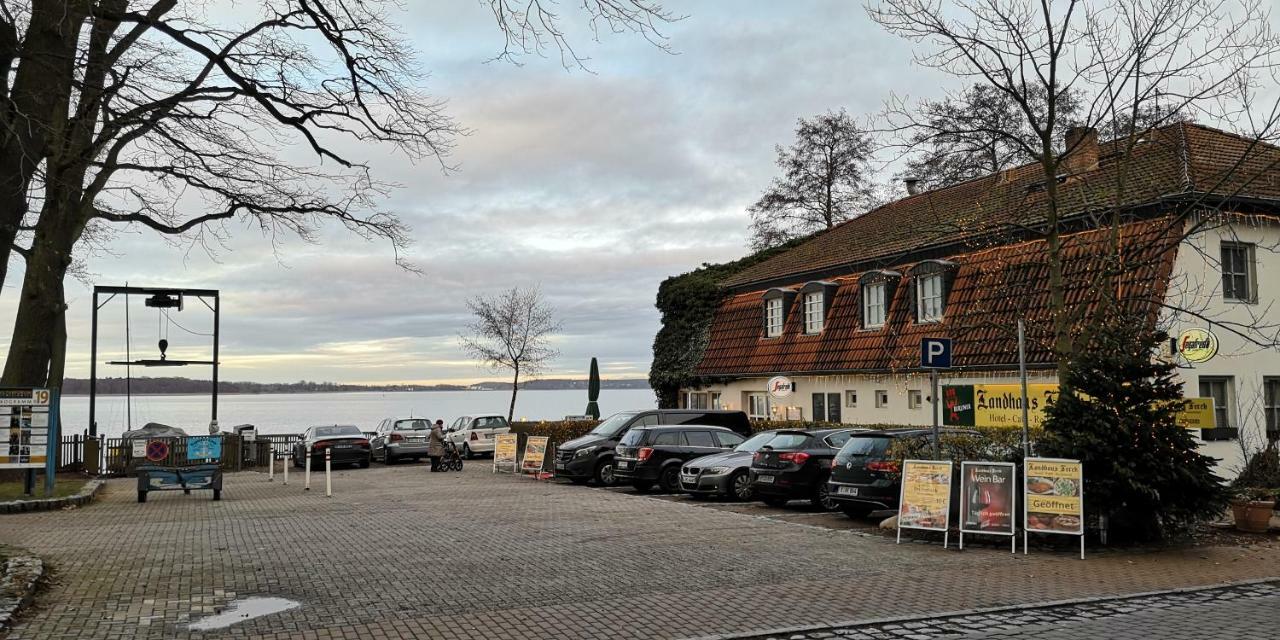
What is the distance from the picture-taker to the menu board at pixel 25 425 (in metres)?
16.8

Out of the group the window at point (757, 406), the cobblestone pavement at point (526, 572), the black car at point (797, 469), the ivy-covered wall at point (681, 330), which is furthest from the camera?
the ivy-covered wall at point (681, 330)

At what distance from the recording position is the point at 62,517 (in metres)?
16.1

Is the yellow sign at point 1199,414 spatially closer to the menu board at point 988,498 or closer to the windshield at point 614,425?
the menu board at point 988,498

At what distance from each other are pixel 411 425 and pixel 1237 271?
26365 mm

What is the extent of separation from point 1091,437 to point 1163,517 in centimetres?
142

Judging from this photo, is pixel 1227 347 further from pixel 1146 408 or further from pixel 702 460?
pixel 702 460

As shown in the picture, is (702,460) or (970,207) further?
(970,207)

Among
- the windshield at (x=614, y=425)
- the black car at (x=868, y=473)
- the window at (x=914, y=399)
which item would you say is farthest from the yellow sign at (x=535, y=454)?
the black car at (x=868, y=473)

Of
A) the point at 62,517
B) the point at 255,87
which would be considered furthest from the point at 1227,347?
the point at 62,517

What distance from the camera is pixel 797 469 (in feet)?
56.5

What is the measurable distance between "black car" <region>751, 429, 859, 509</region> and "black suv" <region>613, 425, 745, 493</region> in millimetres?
3519

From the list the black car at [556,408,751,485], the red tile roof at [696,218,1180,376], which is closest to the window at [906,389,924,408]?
the red tile roof at [696,218,1180,376]

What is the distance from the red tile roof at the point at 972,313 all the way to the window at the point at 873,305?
0.86 ft

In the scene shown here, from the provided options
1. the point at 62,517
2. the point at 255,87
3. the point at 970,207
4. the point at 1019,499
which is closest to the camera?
the point at 255,87
